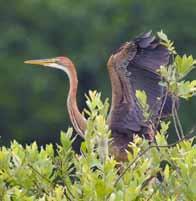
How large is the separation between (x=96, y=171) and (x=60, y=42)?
20808 millimetres

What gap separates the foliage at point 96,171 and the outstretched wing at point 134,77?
2.64m

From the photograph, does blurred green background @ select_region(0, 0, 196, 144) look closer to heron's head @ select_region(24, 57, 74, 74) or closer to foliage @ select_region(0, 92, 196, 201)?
heron's head @ select_region(24, 57, 74, 74)

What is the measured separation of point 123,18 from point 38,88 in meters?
2.62

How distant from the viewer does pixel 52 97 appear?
23688 millimetres

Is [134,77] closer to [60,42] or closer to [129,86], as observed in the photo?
[129,86]

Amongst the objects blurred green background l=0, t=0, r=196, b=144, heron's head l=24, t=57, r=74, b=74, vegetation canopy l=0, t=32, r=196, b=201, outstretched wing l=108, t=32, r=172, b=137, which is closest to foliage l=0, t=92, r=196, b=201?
vegetation canopy l=0, t=32, r=196, b=201

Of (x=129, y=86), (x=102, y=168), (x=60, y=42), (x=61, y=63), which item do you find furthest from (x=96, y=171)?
(x=60, y=42)

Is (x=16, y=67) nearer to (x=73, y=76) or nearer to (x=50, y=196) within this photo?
(x=73, y=76)

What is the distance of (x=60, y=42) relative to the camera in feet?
82.3

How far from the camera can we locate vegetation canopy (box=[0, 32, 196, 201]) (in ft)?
13.9

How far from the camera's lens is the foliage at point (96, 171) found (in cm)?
423

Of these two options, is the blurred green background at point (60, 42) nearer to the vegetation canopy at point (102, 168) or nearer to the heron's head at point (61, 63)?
the heron's head at point (61, 63)

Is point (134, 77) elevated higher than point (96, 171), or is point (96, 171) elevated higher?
point (96, 171)

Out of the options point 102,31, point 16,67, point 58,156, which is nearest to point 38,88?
point 16,67
